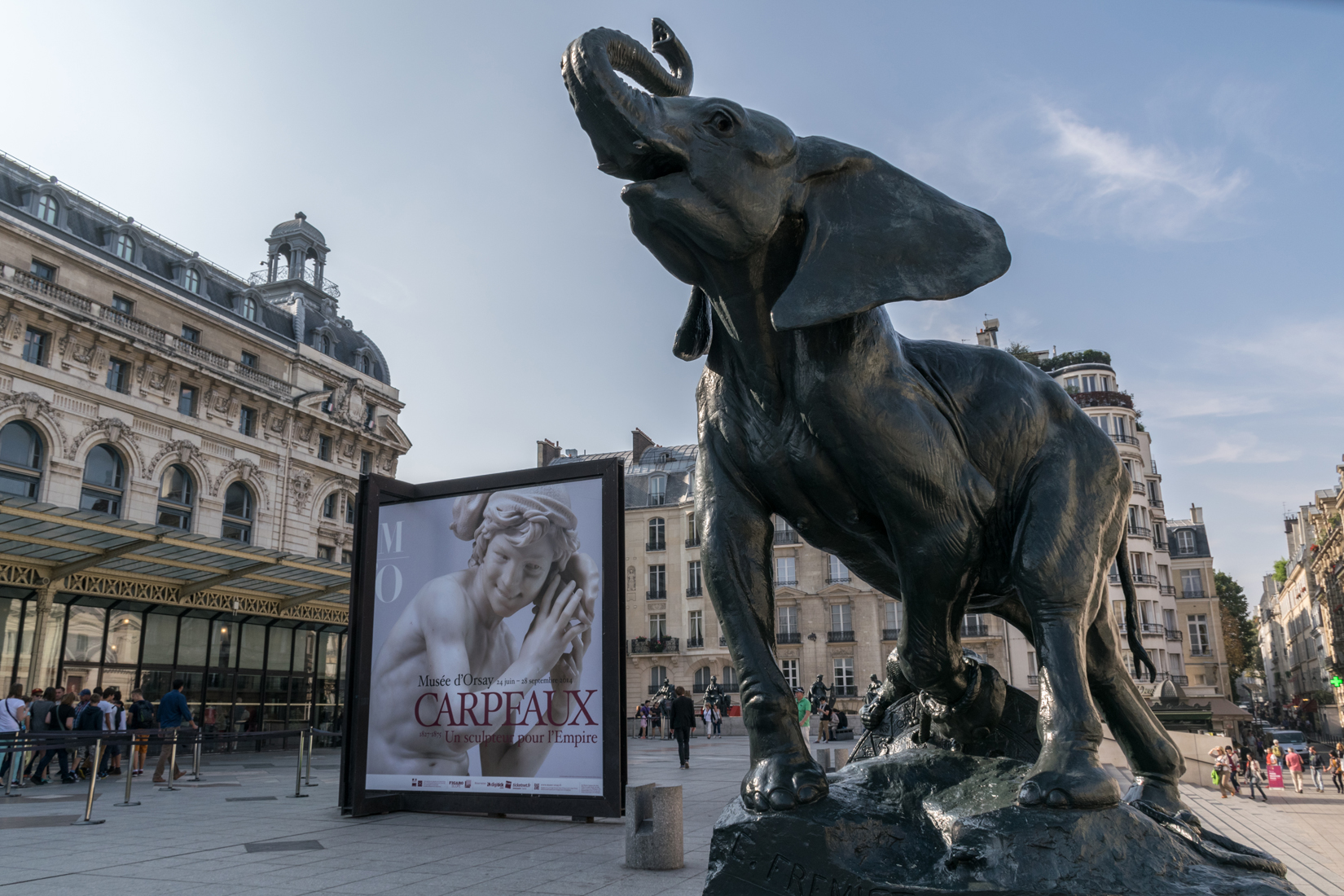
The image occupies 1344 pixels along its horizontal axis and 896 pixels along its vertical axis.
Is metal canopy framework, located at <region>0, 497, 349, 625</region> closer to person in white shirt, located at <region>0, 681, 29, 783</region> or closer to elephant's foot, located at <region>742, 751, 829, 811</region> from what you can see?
person in white shirt, located at <region>0, 681, 29, 783</region>

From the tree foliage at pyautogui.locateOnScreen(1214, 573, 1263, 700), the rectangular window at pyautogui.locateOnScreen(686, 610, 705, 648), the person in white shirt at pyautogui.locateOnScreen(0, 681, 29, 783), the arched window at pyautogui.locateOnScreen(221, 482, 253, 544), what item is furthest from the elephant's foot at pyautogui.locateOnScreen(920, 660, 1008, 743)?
the tree foliage at pyautogui.locateOnScreen(1214, 573, 1263, 700)

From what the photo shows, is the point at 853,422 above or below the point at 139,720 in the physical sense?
above

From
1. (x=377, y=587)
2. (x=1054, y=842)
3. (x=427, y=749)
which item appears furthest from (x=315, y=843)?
(x=1054, y=842)

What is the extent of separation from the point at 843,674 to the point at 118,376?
32.5 metres

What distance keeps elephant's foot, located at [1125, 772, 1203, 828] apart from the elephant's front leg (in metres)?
0.75

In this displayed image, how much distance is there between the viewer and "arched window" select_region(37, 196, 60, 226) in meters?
28.8

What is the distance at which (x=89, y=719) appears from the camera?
1452cm

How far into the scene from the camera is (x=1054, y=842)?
5.31 ft

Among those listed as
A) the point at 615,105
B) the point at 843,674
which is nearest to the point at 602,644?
the point at 615,105

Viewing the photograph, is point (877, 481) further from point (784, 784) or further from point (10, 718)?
point (10, 718)

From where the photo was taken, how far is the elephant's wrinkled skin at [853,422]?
5.77 ft

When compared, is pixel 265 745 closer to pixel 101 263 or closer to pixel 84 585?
pixel 84 585

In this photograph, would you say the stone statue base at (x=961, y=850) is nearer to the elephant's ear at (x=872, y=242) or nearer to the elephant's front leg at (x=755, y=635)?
the elephant's front leg at (x=755, y=635)

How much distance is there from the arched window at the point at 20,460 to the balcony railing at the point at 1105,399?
40204 millimetres
